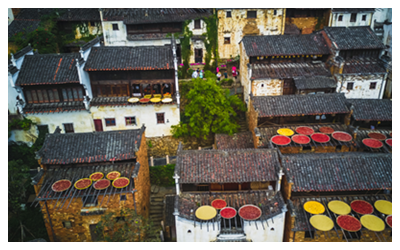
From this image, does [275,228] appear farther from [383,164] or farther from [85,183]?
[85,183]

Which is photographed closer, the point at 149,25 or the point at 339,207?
the point at 339,207

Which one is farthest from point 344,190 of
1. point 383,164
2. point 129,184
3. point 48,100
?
point 48,100

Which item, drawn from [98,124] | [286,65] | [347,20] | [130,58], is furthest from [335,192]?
[347,20]

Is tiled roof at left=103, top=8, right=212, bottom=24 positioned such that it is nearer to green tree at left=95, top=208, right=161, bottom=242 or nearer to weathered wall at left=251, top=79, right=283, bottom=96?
weathered wall at left=251, top=79, right=283, bottom=96

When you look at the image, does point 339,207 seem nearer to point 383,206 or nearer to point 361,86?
point 383,206

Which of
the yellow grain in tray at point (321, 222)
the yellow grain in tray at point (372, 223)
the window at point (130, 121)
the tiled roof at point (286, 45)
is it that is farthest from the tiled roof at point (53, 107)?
the yellow grain in tray at point (372, 223)

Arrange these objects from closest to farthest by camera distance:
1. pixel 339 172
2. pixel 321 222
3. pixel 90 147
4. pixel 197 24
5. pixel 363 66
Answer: pixel 321 222 → pixel 339 172 → pixel 90 147 → pixel 363 66 → pixel 197 24

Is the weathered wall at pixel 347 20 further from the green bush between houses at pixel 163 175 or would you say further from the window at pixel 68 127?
the window at pixel 68 127

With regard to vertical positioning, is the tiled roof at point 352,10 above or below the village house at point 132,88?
above
